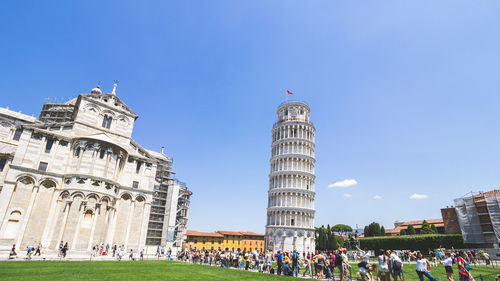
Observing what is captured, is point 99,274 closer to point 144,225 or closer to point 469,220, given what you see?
point 144,225

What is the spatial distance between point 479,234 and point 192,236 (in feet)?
197

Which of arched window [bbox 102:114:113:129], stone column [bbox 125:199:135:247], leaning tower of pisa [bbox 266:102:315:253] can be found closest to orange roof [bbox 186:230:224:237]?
leaning tower of pisa [bbox 266:102:315:253]

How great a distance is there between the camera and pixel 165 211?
1811 inches

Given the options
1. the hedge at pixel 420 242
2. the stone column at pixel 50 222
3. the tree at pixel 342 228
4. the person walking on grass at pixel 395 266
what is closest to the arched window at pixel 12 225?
the stone column at pixel 50 222

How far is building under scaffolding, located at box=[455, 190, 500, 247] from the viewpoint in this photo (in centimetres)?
3834

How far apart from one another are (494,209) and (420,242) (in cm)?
1325

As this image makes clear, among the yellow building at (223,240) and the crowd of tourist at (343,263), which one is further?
the yellow building at (223,240)

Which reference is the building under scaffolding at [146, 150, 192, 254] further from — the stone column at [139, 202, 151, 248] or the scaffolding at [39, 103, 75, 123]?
the scaffolding at [39, 103, 75, 123]

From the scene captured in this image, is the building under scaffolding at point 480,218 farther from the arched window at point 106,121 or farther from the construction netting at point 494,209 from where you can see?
the arched window at point 106,121

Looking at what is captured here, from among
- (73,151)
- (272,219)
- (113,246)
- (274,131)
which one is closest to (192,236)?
(272,219)

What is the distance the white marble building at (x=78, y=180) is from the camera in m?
25.0

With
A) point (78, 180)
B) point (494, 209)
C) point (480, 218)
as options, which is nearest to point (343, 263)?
point (78, 180)

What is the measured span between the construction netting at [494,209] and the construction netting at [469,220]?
2260mm

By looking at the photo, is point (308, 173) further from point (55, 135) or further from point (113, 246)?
point (55, 135)
